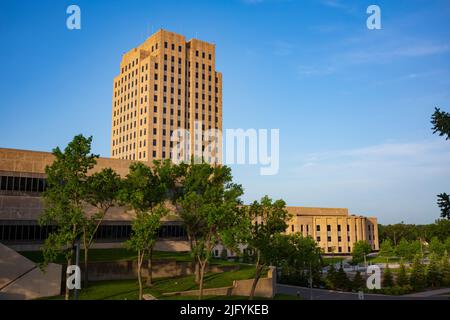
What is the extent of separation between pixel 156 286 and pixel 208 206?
11.1 meters

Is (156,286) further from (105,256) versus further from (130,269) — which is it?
(105,256)

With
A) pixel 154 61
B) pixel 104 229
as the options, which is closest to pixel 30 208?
pixel 104 229

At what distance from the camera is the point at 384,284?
6512 centimetres

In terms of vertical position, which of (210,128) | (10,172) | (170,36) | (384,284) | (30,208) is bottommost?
(384,284)

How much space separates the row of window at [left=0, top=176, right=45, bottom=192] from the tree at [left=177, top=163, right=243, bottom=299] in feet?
59.5

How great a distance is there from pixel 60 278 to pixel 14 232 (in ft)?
50.5

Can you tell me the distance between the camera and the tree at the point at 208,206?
37.3 meters

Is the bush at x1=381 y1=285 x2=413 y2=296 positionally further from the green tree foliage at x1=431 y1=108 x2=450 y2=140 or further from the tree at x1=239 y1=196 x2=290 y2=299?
the green tree foliage at x1=431 y1=108 x2=450 y2=140

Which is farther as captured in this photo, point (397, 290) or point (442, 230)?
point (442, 230)

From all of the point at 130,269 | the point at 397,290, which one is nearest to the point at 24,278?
the point at 130,269

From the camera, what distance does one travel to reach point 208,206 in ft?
123

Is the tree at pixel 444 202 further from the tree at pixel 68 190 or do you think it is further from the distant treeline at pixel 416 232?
the distant treeline at pixel 416 232

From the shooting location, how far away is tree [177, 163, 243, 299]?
37.3 metres
